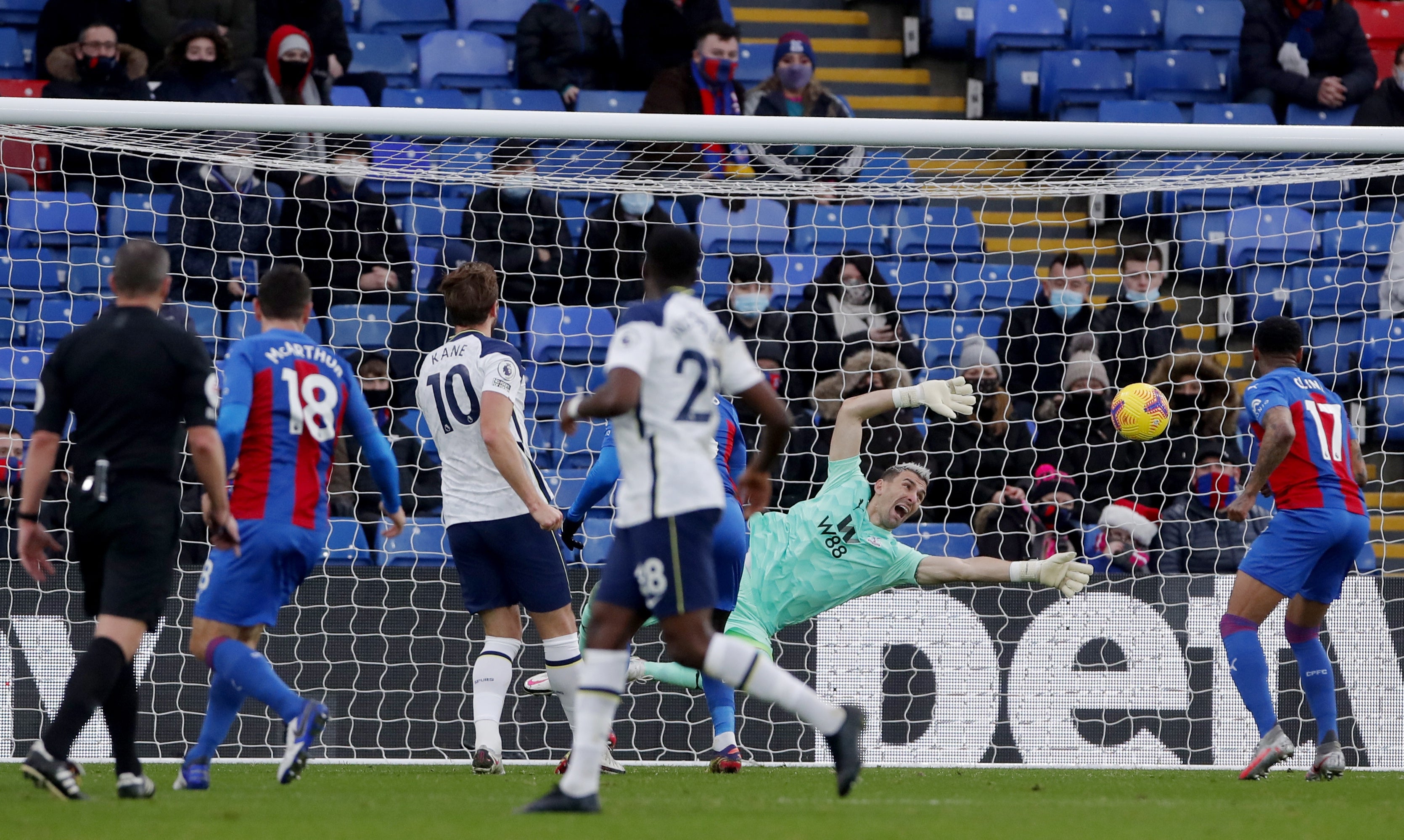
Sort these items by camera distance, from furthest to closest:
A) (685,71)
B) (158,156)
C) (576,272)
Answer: (685,71)
(576,272)
(158,156)

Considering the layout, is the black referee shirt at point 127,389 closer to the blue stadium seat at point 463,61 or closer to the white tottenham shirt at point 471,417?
the white tottenham shirt at point 471,417

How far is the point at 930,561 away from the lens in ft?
24.6

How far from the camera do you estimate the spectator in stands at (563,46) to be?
472 inches

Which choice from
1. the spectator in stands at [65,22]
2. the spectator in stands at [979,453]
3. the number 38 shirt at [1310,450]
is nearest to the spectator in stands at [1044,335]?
the spectator in stands at [979,453]

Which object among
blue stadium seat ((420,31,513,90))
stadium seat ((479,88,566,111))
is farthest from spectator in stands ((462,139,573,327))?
blue stadium seat ((420,31,513,90))

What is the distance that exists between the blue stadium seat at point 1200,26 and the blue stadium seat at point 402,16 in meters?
6.49

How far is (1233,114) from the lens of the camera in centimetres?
1262

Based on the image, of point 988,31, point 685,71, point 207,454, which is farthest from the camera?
point 988,31

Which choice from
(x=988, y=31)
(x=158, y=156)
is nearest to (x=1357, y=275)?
(x=988, y=31)

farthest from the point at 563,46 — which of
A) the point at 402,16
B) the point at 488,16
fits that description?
the point at 402,16

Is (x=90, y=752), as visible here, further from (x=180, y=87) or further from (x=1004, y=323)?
(x=1004, y=323)

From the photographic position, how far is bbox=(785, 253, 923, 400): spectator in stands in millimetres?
9688

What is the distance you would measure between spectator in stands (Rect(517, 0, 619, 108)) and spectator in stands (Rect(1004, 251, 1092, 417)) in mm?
4160

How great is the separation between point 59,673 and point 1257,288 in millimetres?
8399
